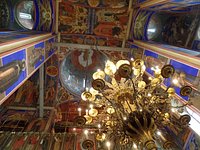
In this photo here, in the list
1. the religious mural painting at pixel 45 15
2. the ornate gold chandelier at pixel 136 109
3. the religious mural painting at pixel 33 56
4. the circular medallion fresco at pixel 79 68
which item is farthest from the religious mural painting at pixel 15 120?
the ornate gold chandelier at pixel 136 109

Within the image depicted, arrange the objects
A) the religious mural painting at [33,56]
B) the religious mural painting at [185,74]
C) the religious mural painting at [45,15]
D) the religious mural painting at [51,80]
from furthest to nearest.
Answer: the religious mural painting at [51,80] → the religious mural painting at [45,15] → the religious mural painting at [33,56] → the religious mural painting at [185,74]

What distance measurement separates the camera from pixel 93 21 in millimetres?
8984

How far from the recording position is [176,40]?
9016mm

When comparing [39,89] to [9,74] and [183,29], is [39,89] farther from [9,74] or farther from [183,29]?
[183,29]

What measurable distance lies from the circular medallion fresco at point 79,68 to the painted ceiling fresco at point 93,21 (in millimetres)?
1334

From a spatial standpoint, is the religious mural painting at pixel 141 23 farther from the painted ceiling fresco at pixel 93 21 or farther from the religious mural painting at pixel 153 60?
the religious mural painting at pixel 153 60

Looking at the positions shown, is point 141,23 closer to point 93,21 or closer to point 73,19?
point 93,21

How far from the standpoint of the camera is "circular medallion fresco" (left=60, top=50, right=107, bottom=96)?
10.8 m

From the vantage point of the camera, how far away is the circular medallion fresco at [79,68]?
425 inches

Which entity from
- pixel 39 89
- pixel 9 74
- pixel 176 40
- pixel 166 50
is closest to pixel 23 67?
pixel 9 74

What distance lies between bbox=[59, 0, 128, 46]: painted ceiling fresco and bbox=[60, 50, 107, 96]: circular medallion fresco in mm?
1334

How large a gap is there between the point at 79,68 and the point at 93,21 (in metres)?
3.88

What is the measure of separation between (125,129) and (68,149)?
4.52 metres

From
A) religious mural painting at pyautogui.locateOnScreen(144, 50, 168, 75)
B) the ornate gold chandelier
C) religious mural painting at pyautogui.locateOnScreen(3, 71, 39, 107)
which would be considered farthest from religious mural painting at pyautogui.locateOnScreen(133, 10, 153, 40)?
religious mural painting at pyautogui.locateOnScreen(3, 71, 39, 107)
